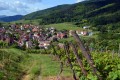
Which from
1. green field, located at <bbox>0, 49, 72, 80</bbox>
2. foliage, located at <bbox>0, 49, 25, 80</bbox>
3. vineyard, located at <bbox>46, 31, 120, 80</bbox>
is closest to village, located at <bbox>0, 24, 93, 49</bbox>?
green field, located at <bbox>0, 49, 72, 80</bbox>

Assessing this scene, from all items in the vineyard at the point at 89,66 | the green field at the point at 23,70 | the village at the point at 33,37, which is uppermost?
the vineyard at the point at 89,66

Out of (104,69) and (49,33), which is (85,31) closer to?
(49,33)

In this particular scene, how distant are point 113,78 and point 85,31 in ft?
435

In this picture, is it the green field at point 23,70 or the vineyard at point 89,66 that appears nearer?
the vineyard at point 89,66

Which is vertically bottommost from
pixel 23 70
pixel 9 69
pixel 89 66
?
pixel 23 70

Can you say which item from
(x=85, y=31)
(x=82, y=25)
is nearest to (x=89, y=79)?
(x=85, y=31)

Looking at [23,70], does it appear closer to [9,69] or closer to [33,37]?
[9,69]

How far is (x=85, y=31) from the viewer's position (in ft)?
464

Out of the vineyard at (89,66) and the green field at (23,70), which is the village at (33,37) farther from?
the vineyard at (89,66)

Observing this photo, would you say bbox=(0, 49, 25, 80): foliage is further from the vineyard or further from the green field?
the vineyard

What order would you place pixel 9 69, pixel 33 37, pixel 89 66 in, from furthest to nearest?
pixel 33 37, pixel 9 69, pixel 89 66

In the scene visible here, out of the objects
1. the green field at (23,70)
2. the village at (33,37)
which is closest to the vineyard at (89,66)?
the green field at (23,70)

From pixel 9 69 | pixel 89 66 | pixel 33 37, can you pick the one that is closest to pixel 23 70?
pixel 9 69

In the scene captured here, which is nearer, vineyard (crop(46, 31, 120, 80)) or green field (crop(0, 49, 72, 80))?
vineyard (crop(46, 31, 120, 80))
